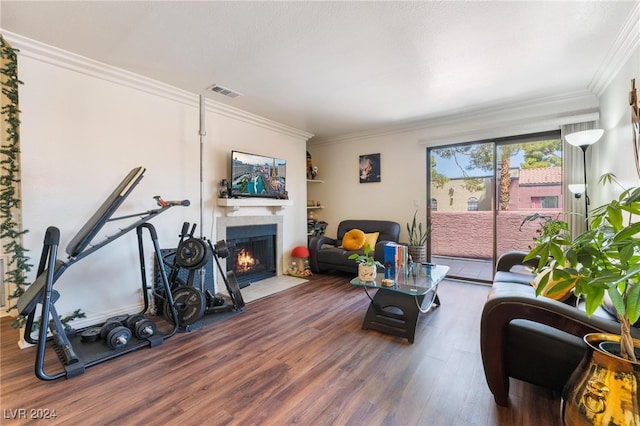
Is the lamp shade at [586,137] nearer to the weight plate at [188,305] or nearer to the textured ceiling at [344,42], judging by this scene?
the textured ceiling at [344,42]

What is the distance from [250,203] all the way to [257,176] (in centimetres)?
43

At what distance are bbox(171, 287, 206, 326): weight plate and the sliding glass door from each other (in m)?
3.67

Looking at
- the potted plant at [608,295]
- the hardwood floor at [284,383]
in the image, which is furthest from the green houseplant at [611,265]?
the hardwood floor at [284,383]

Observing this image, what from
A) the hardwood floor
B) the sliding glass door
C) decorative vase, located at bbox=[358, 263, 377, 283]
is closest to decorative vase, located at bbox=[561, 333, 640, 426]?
the hardwood floor

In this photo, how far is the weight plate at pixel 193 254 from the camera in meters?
2.64

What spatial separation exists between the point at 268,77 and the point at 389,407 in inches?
121

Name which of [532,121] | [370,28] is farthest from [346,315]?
[532,121]

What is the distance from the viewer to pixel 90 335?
2.29m

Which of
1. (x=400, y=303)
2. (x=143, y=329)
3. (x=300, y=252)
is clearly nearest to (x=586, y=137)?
(x=400, y=303)

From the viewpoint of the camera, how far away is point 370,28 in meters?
2.12

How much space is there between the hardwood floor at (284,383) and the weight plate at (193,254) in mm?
641

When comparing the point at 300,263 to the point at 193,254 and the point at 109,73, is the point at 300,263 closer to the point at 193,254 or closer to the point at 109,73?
the point at 193,254

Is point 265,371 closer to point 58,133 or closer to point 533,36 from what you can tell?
point 58,133

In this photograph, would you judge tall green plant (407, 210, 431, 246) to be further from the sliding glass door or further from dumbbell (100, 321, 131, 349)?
dumbbell (100, 321, 131, 349)
